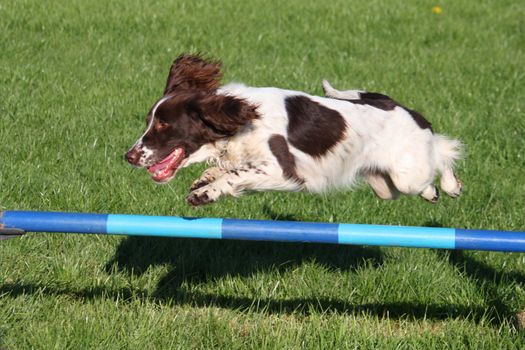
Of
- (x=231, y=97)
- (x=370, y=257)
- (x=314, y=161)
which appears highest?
(x=231, y=97)

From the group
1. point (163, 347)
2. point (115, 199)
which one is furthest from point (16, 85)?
point (163, 347)

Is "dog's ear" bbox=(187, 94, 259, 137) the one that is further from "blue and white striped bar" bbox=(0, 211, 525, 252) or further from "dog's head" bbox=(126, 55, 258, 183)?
"blue and white striped bar" bbox=(0, 211, 525, 252)

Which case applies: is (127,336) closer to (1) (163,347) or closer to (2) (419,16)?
(1) (163,347)

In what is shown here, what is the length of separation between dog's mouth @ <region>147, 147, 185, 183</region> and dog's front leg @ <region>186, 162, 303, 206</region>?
17 cm

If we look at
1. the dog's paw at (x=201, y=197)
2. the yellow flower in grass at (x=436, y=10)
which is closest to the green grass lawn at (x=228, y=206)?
the dog's paw at (x=201, y=197)

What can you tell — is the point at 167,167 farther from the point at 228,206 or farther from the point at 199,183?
the point at 228,206

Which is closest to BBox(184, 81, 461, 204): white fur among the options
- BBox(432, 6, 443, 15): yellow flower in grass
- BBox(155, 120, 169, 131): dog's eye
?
BBox(155, 120, 169, 131): dog's eye

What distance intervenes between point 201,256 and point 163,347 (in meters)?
1.17

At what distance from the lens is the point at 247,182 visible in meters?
4.09

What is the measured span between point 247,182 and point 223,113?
1.16ft

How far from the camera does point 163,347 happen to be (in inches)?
151

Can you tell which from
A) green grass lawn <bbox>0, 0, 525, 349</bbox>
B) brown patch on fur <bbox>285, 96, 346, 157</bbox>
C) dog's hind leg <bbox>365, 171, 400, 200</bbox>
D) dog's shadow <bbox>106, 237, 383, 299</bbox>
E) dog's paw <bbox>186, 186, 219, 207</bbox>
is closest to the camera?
dog's paw <bbox>186, 186, 219, 207</bbox>

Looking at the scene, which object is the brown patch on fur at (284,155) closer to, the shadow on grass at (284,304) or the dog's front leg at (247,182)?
the dog's front leg at (247,182)

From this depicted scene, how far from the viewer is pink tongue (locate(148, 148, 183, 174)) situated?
166 inches
